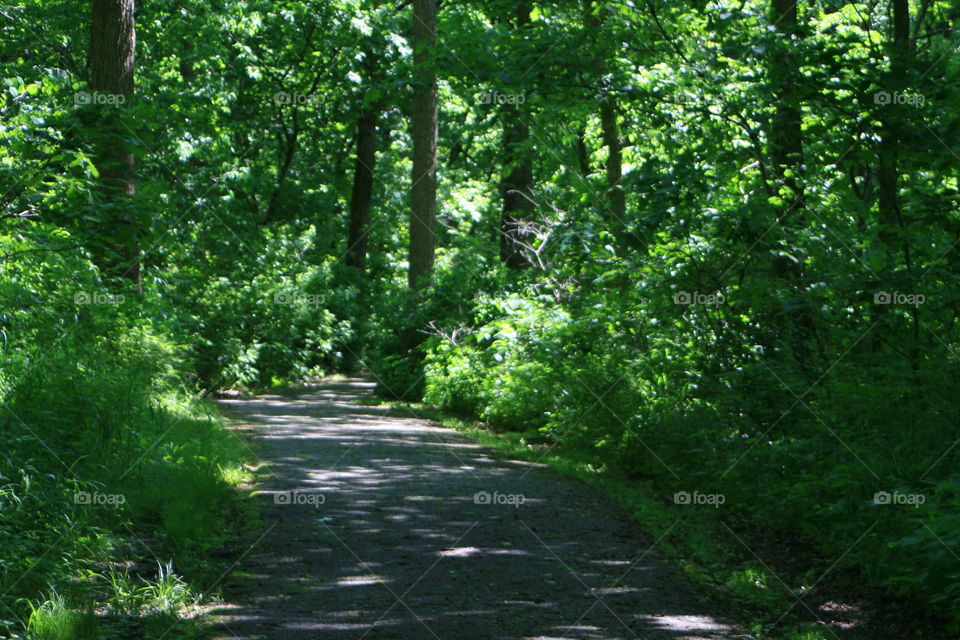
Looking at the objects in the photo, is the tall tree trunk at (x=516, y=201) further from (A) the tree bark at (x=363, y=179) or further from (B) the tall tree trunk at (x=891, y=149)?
(B) the tall tree trunk at (x=891, y=149)

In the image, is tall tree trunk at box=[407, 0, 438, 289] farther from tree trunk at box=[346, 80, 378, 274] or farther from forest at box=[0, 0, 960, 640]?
tree trunk at box=[346, 80, 378, 274]

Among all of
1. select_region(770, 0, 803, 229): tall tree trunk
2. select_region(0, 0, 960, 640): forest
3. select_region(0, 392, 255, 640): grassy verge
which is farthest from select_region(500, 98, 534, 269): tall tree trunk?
select_region(0, 392, 255, 640): grassy verge

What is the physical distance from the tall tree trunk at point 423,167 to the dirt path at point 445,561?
35.8 feet

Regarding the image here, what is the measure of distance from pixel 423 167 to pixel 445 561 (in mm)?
15574

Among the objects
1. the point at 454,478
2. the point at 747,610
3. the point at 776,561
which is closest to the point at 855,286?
the point at 776,561

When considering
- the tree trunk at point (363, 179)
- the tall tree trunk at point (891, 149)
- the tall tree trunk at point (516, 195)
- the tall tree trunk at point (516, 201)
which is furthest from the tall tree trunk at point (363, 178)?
the tall tree trunk at point (891, 149)

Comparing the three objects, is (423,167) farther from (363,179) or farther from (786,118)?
(786,118)

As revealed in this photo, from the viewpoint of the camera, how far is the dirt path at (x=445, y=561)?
18.7ft

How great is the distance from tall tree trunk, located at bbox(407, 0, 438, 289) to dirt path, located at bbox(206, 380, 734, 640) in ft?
35.8

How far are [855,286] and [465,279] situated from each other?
42.8 feet

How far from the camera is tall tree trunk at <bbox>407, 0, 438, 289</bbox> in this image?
839 inches

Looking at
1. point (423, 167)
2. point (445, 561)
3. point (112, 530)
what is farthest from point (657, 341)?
point (423, 167)

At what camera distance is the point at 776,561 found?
7.36m

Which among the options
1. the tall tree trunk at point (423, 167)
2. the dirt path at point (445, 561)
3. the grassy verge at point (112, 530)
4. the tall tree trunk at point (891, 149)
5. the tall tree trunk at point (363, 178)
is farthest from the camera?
the tall tree trunk at point (363, 178)
